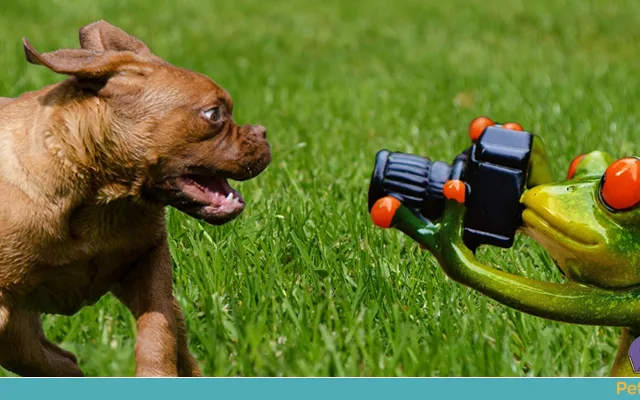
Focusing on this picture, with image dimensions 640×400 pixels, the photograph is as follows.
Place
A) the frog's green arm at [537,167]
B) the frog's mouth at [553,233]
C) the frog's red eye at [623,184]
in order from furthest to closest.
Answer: the frog's green arm at [537,167], the frog's mouth at [553,233], the frog's red eye at [623,184]

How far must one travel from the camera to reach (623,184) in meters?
2.50

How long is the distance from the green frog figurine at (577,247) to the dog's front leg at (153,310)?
2.09ft

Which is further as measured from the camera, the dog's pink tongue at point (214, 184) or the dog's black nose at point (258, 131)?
the dog's black nose at point (258, 131)

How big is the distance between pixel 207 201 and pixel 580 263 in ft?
3.45

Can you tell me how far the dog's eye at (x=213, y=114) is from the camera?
107 inches

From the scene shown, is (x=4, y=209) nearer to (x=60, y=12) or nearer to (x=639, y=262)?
(x=639, y=262)

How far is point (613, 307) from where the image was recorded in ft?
8.59

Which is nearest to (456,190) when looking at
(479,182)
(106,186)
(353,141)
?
(479,182)

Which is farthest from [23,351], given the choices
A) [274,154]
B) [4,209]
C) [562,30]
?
[562,30]

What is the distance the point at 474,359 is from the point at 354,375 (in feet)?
1.13

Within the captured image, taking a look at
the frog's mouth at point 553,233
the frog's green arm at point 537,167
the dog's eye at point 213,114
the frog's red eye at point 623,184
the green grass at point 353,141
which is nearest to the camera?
the frog's red eye at point 623,184

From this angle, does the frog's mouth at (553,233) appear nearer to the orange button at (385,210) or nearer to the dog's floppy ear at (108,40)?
the orange button at (385,210)

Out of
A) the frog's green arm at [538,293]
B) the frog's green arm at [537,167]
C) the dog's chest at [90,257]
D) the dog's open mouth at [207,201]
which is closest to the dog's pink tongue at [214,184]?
the dog's open mouth at [207,201]

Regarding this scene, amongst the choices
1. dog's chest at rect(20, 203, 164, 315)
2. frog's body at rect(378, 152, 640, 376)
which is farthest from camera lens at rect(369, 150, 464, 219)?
dog's chest at rect(20, 203, 164, 315)
